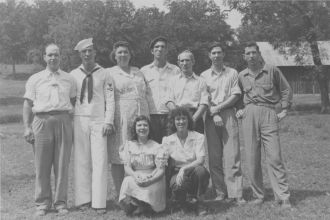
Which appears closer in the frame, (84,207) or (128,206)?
(128,206)

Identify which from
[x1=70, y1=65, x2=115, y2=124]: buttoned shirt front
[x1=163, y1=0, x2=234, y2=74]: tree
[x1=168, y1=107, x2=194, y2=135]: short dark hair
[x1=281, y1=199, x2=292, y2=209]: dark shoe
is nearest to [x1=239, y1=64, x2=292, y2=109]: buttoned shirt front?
[x1=168, y1=107, x2=194, y2=135]: short dark hair

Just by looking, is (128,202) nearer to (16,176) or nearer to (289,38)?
(16,176)

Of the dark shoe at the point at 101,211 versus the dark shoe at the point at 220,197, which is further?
the dark shoe at the point at 220,197

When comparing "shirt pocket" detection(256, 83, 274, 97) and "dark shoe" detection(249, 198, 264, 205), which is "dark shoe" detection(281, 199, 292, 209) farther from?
"shirt pocket" detection(256, 83, 274, 97)

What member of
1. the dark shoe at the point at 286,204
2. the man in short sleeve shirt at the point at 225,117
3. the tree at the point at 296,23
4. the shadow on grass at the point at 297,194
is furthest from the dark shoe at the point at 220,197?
the tree at the point at 296,23

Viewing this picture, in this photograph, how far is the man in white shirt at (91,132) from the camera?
5.77 m

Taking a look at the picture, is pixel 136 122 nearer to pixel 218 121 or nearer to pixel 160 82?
pixel 160 82

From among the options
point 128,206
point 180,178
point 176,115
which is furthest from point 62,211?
point 176,115

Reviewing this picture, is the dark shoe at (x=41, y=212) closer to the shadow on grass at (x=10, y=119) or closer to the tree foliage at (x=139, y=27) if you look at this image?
the shadow on grass at (x=10, y=119)

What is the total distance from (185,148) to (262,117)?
1.25m

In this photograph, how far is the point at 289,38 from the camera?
25.8m

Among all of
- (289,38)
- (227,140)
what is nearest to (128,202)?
(227,140)

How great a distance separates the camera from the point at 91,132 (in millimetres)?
5824

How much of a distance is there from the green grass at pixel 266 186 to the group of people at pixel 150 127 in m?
0.23
